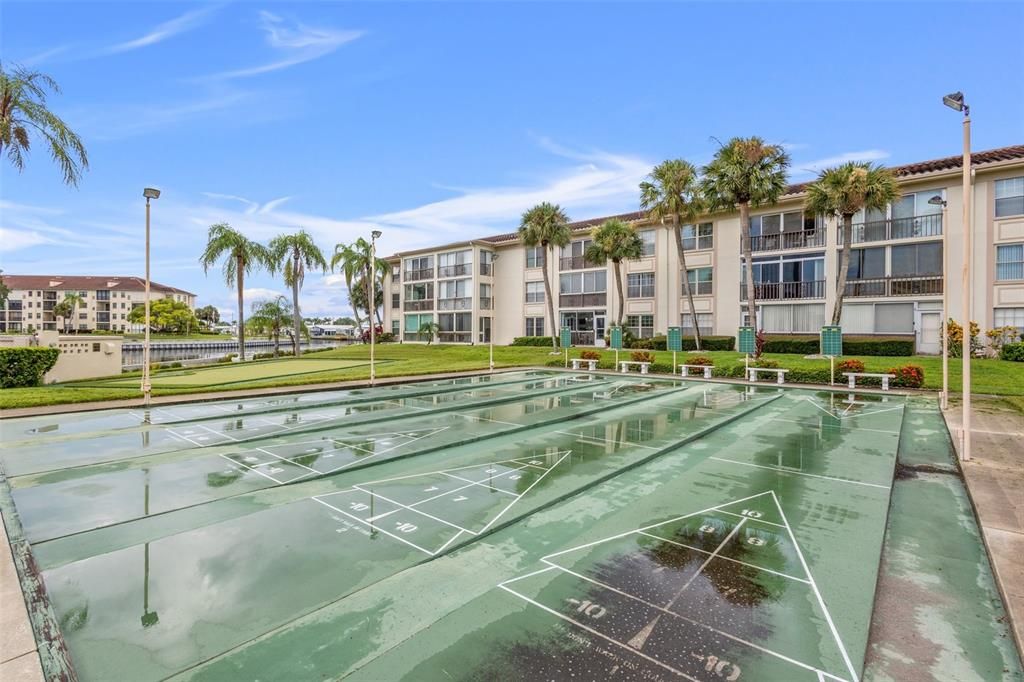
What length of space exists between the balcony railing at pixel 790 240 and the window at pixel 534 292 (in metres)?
18.8

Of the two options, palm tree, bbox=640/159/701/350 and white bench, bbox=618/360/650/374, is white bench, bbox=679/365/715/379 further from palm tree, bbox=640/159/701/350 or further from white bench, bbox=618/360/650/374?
palm tree, bbox=640/159/701/350

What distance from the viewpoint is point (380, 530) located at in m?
6.26

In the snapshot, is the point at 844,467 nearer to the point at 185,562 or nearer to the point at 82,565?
the point at 185,562

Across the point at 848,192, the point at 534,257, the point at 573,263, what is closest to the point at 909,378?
the point at 848,192

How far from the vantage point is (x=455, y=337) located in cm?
5134

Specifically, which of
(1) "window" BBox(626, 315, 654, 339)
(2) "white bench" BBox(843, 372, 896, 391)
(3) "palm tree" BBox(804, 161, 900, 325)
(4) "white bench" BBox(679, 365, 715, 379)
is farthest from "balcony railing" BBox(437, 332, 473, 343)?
(2) "white bench" BBox(843, 372, 896, 391)

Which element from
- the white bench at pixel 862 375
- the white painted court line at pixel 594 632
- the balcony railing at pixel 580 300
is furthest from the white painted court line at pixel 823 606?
the balcony railing at pixel 580 300

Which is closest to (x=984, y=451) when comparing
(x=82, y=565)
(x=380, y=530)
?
(x=380, y=530)

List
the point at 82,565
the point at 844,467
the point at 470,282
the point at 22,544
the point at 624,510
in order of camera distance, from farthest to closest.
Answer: the point at 470,282
the point at 844,467
the point at 624,510
the point at 22,544
the point at 82,565

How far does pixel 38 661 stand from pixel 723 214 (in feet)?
131

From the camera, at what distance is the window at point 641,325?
40812 millimetres

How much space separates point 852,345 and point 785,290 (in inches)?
236

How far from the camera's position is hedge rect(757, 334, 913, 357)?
28625mm

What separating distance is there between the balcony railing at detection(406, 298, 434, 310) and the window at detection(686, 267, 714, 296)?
2690 centimetres
